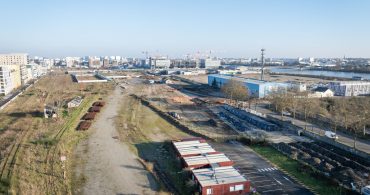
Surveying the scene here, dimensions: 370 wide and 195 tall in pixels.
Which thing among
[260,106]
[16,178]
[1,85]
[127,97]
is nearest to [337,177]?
[16,178]

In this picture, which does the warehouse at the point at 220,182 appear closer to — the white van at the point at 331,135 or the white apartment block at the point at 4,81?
the white van at the point at 331,135

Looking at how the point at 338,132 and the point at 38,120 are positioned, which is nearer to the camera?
the point at 338,132

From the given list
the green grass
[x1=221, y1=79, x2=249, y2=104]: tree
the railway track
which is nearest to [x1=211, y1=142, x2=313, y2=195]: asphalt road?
the green grass

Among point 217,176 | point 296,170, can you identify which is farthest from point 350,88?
point 217,176

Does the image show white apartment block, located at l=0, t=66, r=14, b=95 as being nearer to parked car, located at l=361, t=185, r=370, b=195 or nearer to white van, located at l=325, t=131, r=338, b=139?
white van, located at l=325, t=131, r=338, b=139

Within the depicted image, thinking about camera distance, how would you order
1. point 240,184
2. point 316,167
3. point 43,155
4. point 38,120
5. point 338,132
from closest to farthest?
1. point 240,184
2. point 316,167
3. point 43,155
4. point 338,132
5. point 38,120

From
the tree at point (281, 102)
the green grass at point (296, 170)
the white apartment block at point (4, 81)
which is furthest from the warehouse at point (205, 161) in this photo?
the white apartment block at point (4, 81)

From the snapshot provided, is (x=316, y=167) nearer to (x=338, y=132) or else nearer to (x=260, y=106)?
(x=338, y=132)
